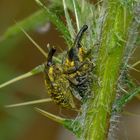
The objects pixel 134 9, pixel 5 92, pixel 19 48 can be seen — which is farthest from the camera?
pixel 19 48

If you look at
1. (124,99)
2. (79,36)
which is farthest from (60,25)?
(124,99)

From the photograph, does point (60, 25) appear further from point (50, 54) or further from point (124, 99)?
point (124, 99)

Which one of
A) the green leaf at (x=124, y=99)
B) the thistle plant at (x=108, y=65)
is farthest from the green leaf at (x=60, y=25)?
the green leaf at (x=124, y=99)

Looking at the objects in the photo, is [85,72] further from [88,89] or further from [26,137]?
[26,137]

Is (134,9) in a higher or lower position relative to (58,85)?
higher

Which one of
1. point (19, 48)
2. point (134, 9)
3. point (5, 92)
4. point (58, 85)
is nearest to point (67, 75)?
point (58, 85)

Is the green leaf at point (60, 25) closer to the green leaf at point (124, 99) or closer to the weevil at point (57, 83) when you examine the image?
the weevil at point (57, 83)
